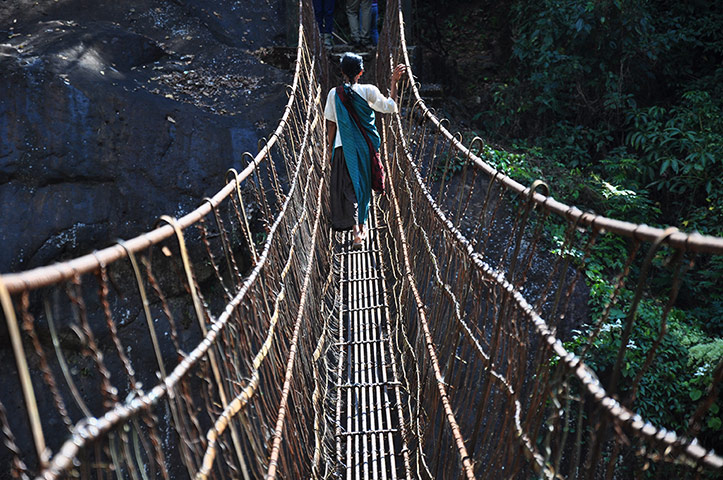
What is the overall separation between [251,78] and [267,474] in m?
4.13

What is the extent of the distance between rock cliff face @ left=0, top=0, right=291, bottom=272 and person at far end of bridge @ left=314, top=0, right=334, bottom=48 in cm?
77

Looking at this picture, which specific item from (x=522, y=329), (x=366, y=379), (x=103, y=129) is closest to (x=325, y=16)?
(x=103, y=129)

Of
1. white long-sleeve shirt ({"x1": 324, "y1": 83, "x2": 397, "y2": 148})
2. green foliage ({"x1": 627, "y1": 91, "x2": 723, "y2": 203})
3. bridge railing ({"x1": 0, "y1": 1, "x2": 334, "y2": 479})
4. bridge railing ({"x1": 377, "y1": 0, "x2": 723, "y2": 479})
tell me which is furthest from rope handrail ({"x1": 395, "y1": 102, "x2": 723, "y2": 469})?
green foliage ({"x1": 627, "y1": 91, "x2": 723, "y2": 203})

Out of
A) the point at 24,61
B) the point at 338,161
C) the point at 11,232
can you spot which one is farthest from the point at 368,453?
the point at 24,61

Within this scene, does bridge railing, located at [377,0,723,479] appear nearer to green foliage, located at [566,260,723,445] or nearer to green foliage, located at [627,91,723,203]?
green foliage, located at [566,260,723,445]

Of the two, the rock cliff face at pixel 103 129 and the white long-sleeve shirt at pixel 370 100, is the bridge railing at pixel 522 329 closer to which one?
the white long-sleeve shirt at pixel 370 100

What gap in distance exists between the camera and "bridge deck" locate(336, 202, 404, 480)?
230cm

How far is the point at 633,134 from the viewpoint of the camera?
4832mm

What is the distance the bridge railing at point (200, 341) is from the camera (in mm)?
905

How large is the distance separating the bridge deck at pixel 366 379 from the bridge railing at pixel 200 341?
0.12 metres

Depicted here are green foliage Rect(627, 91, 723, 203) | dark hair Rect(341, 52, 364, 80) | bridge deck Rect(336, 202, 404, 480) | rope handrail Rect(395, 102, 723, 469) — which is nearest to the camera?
rope handrail Rect(395, 102, 723, 469)

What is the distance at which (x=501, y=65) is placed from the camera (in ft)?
21.0

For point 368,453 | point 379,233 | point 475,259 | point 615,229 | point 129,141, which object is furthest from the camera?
point 129,141

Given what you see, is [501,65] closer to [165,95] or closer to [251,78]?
[251,78]
